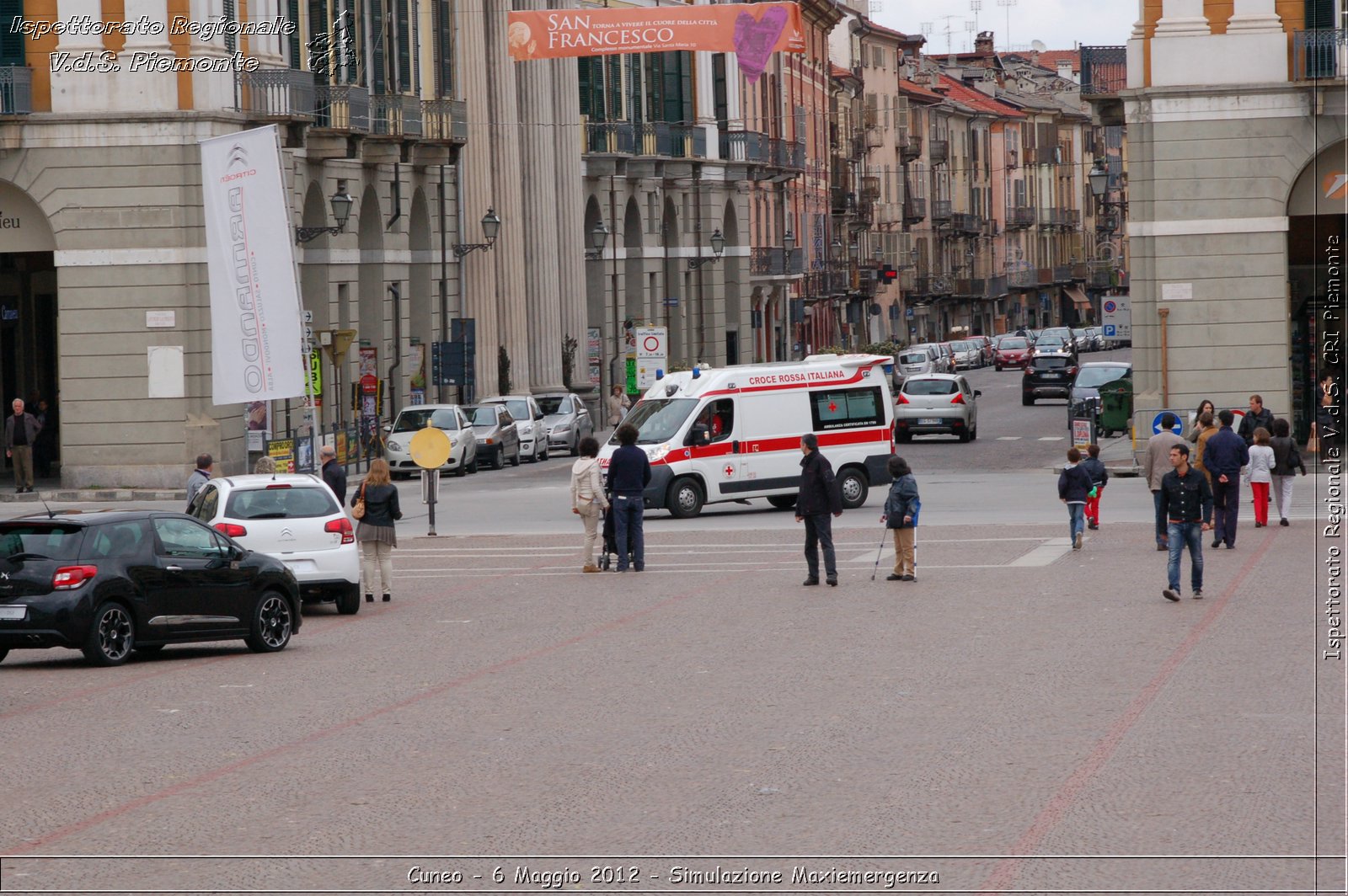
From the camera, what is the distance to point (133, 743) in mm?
13547

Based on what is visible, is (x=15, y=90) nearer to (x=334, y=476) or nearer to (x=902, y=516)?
(x=334, y=476)

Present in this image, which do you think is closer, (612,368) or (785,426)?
(785,426)

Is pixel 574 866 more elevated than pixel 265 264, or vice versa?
pixel 265 264

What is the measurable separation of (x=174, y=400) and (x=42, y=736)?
1059 inches

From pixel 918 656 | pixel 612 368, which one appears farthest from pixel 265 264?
pixel 612 368

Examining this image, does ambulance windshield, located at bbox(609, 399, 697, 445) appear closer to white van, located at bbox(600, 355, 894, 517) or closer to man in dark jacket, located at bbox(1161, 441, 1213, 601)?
white van, located at bbox(600, 355, 894, 517)

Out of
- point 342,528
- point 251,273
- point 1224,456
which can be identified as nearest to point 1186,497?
point 1224,456

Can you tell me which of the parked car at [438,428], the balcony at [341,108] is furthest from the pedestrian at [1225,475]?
the balcony at [341,108]

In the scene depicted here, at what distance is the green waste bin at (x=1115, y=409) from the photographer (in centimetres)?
5000

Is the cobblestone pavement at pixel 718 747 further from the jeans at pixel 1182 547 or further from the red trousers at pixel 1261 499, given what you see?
the red trousers at pixel 1261 499

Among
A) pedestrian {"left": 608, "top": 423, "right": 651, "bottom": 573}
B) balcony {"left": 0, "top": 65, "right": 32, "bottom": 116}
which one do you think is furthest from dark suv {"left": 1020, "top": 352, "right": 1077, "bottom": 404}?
pedestrian {"left": 608, "top": 423, "right": 651, "bottom": 573}

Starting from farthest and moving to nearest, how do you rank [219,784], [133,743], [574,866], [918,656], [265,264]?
[265,264] → [918,656] → [133,743] → [219,784] → [574,866]

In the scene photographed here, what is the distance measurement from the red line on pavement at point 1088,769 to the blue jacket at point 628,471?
27.0 ft

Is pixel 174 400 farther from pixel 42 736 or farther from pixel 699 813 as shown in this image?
pixel 699 813
